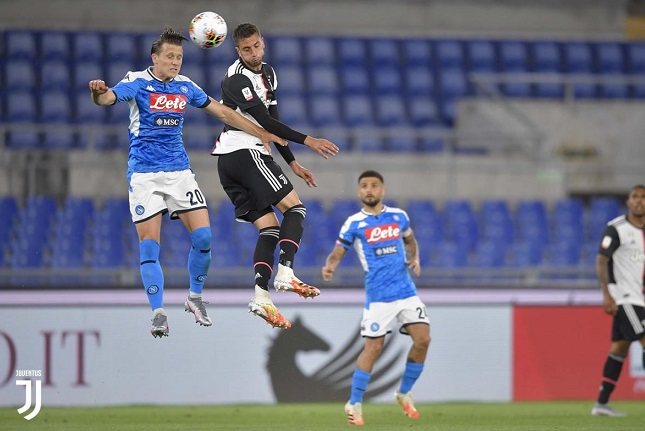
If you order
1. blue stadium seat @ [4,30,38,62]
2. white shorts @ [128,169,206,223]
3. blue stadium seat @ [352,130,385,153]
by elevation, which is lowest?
white shorts @ [128,169,206,223]

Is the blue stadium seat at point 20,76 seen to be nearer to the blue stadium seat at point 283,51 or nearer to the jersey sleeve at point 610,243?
the blue stadium seat at point 283,51

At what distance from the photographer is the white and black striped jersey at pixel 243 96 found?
28.6 feet

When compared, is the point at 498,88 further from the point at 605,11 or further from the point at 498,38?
the point at 605,11

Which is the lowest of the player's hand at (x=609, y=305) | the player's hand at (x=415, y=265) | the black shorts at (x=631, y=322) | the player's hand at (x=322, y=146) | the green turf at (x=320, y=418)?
the green turf at (x=320, y=418)

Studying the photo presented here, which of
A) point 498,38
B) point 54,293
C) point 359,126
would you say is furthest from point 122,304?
point 498,38

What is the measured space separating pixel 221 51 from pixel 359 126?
2.40m

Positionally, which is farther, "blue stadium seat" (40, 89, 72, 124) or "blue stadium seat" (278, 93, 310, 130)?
"blue stadium seat" (278, 93, 310, 130)

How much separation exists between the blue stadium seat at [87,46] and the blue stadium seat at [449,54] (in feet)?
17.8

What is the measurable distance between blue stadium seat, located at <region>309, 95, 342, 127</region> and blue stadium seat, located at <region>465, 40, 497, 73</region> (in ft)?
8.61

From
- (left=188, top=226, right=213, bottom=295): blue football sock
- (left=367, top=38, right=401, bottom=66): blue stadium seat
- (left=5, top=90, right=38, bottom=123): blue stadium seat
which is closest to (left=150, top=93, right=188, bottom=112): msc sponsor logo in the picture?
(left=188, top=226, right=213, bottom=295): blue football sock

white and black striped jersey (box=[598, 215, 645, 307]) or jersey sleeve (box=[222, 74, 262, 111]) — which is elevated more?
jersey sleeve (box=[222, 74, 262, 111])

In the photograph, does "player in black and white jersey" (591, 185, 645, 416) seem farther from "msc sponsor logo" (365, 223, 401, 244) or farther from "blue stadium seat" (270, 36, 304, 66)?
"blue stadium seat" (270, 36, 304, 66)

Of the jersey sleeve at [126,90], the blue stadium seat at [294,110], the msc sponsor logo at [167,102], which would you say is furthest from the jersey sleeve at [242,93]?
the blue stadium seat at [294,110]

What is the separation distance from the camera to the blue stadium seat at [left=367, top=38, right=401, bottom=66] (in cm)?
1939
